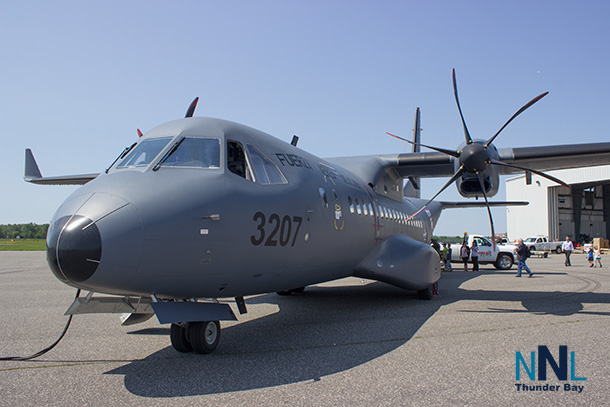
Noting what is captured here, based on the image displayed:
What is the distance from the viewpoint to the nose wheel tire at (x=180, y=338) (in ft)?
18.9

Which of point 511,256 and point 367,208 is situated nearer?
point 367,208

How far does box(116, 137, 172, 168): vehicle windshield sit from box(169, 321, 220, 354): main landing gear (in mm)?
2085

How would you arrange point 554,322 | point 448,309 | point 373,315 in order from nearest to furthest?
point 554,322 < point 373,315 < point 448,309

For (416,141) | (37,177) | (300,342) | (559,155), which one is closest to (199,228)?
(300,342)

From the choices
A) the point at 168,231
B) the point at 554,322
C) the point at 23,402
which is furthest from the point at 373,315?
the point at 23,402

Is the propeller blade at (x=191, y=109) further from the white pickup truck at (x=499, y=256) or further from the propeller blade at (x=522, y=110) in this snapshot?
the white pickup truck at (x=499, y=256)

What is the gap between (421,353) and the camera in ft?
19.2

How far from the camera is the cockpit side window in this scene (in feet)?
19.1

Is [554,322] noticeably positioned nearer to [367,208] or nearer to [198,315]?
[367,208]

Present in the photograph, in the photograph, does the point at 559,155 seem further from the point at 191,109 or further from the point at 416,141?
the point at 416,141

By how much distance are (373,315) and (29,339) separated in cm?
598

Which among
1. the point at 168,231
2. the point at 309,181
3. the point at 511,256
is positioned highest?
the point at 309,181

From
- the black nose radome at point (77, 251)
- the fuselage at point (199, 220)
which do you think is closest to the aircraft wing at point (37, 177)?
the fuselage at point (199, 220)

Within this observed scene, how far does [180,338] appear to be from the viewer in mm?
5754
